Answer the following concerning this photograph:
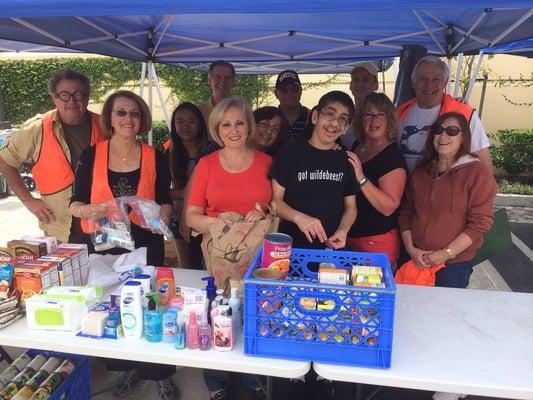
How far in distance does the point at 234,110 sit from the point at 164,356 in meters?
1.19

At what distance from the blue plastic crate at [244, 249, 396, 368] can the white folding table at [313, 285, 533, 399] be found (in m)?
0.06

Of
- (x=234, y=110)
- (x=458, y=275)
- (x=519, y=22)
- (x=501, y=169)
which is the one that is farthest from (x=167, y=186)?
(x=501, y=169)

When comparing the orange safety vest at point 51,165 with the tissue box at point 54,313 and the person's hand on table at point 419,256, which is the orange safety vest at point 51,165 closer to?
the tissue box at point 54,313

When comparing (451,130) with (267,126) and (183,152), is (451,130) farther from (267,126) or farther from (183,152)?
(183,152)

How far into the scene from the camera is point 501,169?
8.88 metres

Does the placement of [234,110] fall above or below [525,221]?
above

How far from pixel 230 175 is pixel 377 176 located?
2.57 ft

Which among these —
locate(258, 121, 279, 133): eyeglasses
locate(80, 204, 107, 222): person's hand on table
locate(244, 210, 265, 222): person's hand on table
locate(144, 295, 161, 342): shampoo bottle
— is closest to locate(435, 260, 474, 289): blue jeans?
locate(244, 210, 265, 222): person's hand on table

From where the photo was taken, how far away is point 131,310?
1.56 meters

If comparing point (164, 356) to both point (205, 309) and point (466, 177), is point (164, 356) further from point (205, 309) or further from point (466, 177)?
point (466, 177)

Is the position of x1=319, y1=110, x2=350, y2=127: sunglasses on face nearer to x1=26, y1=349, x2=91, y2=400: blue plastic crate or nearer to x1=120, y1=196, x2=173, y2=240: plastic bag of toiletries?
x1=120, y1=196, x2=173, y2=240: plastic bag of toiletries

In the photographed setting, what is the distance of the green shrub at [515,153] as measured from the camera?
8.36 metres

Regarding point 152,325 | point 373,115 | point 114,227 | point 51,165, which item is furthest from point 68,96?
point 373,115

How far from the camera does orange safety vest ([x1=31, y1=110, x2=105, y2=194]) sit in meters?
2.65
